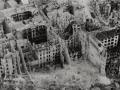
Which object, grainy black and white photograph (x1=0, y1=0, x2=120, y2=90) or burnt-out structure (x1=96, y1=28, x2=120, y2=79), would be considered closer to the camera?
grainy black and white photograph (x1=0, y1=0, x2=120, y2=90)

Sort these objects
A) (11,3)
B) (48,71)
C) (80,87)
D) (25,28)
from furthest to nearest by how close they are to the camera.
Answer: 1. (11,3)
2. (25,28)
3. (48,71)
4. (80,87)

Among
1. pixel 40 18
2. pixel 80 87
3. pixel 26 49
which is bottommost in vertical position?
pixel 80 87

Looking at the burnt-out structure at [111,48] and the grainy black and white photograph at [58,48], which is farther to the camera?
the burnt-out structure at [111,48]

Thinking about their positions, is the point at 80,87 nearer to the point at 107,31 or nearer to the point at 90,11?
the point at 107,31

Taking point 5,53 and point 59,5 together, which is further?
point 59,5

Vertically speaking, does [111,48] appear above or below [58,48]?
below

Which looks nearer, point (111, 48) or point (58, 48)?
point (58, 48)

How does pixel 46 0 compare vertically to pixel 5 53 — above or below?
above

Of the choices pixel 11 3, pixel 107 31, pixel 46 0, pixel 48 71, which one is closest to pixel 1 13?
pixel 11 3
